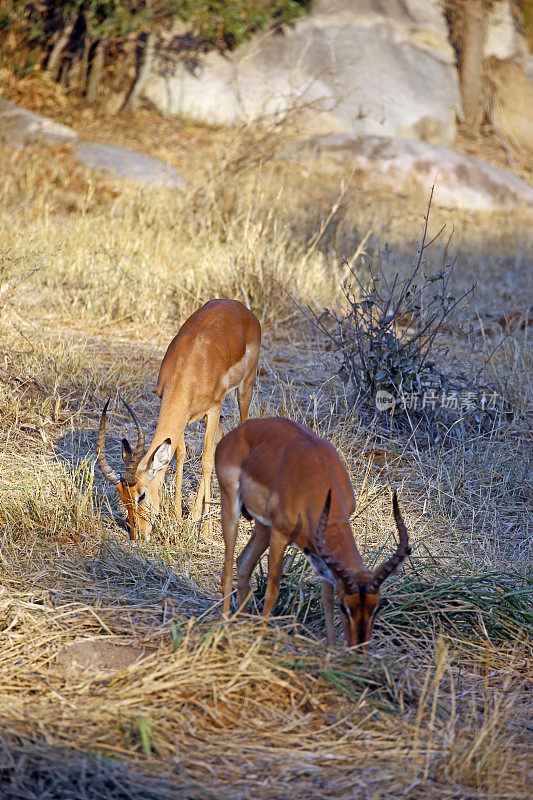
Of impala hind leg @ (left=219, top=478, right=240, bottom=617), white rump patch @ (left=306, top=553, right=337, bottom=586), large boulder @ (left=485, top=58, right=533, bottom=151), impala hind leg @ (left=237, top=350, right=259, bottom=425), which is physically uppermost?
white rump patch @ (left=306, top=553, right=337, bottom=586)

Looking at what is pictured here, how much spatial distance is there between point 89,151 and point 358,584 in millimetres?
10880

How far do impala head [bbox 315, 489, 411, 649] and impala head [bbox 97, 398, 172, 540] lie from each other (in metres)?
1.78

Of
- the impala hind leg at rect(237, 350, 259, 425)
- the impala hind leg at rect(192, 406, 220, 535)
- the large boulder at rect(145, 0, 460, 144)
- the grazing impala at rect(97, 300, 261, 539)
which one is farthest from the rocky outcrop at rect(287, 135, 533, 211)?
the impala hind leg at rect(192, 406, 220, 535)

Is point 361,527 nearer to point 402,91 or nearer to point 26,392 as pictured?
point 26,392

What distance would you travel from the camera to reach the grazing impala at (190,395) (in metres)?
4.43

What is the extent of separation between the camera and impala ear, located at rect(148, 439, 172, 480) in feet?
14.6

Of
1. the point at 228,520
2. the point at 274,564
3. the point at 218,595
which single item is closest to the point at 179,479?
the point at 218,595

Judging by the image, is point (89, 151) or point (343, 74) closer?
point (89, 151)

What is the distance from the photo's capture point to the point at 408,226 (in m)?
12.1

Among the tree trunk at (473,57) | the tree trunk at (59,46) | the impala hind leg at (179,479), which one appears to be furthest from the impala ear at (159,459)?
the tree trunk at (473,57)

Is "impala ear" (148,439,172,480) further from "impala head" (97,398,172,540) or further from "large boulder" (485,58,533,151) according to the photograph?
"large boulder" (485,58,533,151)

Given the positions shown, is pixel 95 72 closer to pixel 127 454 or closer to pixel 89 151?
pixel 89 151

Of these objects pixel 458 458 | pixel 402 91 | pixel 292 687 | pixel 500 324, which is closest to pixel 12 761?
pixel 292 687

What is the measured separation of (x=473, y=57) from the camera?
1825 centimetres
